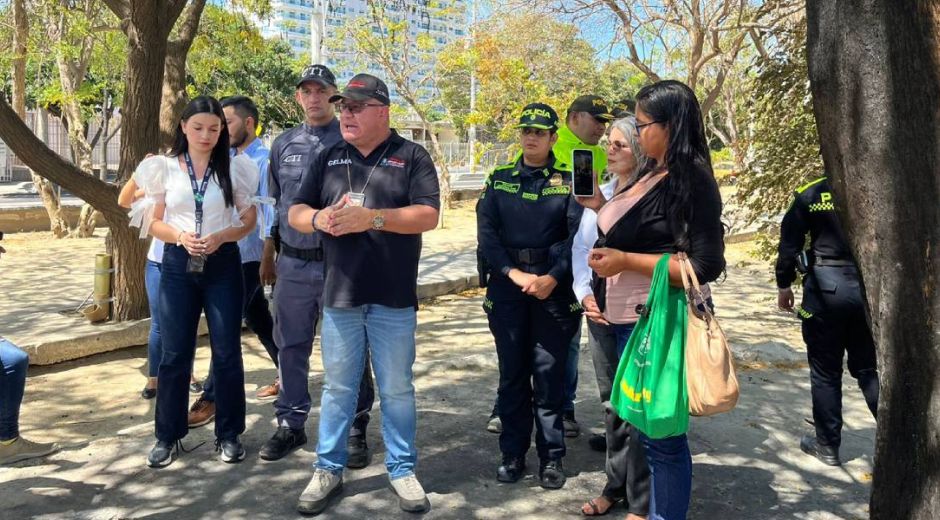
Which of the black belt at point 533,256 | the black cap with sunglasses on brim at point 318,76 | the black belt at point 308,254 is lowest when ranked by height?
the black belt at point 308,254

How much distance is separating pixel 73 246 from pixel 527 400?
12385 millimetres

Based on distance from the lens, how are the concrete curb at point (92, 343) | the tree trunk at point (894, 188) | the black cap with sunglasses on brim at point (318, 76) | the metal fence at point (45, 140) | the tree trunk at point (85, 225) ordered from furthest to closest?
the metal fence at point (45, 140) → the tree trunk at point (85, 225) → the concrete curb at point (92, 343) → the black cap with sunglasses on brim at point (318, 76) → the tree trunk at point (894, 188)

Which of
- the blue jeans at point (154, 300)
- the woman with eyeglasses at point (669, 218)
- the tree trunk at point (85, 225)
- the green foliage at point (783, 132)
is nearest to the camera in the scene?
the woman with eyeglasses at point (669, 218)

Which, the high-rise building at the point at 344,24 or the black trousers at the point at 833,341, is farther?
the high-rise building at the point at 344,24

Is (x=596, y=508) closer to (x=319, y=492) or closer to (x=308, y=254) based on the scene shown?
(x=319, y=492)

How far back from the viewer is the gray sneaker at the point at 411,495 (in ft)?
12.3

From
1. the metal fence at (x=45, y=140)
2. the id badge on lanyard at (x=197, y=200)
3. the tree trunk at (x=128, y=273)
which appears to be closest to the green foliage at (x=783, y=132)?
the id badge on lanyard at (x=197, y=200)

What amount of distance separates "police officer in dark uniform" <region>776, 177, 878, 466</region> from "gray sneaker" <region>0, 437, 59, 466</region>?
424 cm

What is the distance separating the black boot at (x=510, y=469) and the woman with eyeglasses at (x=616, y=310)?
409 mm

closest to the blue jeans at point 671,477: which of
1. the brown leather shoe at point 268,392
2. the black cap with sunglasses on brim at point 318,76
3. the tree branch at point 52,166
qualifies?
the black cap with sunglasses on brim at point 318,76

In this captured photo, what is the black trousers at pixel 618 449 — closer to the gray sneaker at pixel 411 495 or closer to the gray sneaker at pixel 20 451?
the gray sneaker at pixel 411 495

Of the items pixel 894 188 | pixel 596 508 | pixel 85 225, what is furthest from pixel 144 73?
pixel 85 225

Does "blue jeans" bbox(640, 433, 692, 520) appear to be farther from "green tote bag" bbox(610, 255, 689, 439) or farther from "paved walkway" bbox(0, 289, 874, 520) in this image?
"paved walkway" bbox(0, 289, 874, 520)

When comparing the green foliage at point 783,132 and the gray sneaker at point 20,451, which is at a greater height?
the green foliage at point 783,132
